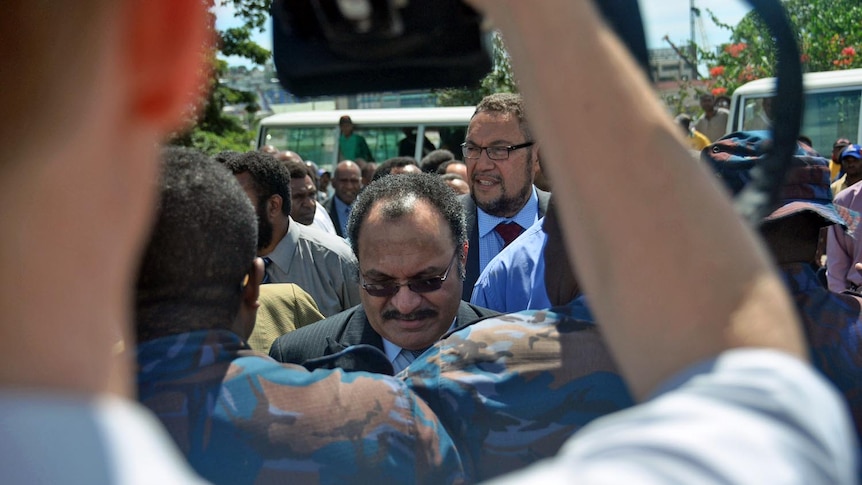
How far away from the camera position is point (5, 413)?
46 cm

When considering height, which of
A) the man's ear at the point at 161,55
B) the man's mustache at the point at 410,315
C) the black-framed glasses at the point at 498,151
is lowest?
the man's mustache at the point at 410,315

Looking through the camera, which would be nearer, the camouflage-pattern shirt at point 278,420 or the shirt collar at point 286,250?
the camouflage-pattern shirt at point 278,420

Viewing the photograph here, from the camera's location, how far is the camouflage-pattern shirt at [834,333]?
1899mm

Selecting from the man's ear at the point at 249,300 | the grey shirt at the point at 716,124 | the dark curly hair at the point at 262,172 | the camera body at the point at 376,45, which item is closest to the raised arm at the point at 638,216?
the camera body at the point at 376,45

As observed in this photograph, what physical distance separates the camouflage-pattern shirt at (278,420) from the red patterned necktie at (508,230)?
3074 mm

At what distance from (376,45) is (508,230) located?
12.6 ft

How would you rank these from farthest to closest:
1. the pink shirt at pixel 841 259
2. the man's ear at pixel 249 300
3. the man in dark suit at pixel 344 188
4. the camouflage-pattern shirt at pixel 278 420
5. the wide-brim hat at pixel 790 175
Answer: the man in dark suit at pixel 344 188 → the pink shirt at pixel 841 259 → the wide-brim hat at pixel 790 175 → the man's ear at pixel 249 300 → the camouflage-pattern shirt at pixel 278 420

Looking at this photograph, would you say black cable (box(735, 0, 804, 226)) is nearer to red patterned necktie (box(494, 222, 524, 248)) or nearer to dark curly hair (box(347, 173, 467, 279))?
dark curly hair (box(347, 173, 467, 279))

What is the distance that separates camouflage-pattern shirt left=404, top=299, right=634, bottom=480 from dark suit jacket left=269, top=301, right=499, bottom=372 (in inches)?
42.1

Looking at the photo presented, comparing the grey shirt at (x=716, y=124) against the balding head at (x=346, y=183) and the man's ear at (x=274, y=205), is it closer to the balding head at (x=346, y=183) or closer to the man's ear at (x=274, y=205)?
the balding head at (x=346, y=183)

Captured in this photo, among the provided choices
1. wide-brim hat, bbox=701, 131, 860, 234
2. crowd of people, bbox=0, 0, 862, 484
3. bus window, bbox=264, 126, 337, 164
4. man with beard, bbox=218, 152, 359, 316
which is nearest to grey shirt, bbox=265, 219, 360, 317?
man with beard, bbox=218, 152, 359, 316

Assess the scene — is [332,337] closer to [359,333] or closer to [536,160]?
[359,333]

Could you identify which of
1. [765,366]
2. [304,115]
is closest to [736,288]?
[765,366]

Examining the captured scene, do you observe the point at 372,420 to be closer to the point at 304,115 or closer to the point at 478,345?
the point at 478,345
